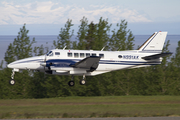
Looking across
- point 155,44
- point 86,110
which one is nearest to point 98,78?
point 155,44

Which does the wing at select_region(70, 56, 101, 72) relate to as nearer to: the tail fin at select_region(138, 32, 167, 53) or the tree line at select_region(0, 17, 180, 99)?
the tail fin at select_region(138, 32, 167, 53)

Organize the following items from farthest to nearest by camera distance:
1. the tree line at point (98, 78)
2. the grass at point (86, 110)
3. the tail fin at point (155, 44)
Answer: the tree line at point (98, 78)
the tail fin at point (155, 44)
the grass at point (86, 110)

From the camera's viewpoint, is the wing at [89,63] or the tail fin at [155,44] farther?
the tail fin at [155,44]

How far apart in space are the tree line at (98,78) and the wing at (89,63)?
16.6 metres

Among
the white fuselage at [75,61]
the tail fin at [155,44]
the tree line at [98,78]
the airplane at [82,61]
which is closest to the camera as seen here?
the airplane at [82,61]

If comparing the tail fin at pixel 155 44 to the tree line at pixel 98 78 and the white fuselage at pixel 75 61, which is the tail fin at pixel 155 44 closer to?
the white fuselage at pixel 75 61

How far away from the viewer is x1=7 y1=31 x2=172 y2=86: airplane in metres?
20.6

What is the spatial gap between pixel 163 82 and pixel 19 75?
22974 mm

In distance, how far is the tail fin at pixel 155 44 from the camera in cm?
2442

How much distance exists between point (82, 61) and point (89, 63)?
2.72 ft

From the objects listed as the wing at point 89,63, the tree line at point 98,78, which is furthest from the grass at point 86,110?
the tree line at point 98,78

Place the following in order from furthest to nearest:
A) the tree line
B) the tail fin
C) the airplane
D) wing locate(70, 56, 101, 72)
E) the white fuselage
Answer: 1. the tree line
2. the tail fin
3. the white fuselage
4. the airplane
5. wing locate(70, 56, 101, 72)

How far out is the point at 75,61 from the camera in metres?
21.2

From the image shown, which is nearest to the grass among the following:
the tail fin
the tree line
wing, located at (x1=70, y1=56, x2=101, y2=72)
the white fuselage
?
the white fuselage
